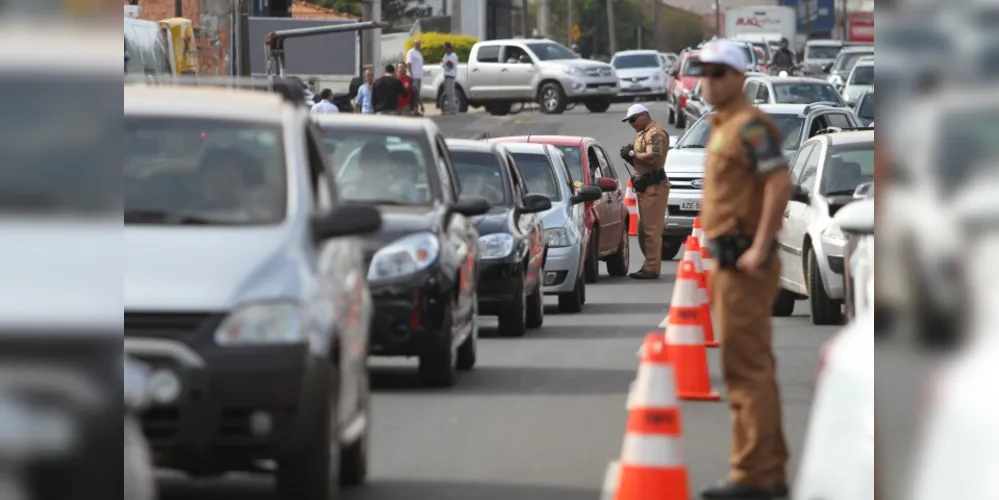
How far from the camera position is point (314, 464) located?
6570mm

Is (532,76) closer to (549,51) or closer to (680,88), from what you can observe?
(549,51)

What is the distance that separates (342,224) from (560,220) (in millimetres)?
11351

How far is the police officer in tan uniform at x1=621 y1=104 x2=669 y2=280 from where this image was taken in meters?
20.5

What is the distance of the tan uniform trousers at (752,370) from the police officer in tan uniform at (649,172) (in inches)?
509

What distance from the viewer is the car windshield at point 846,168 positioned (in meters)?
15.3

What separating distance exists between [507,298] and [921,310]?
11660 millimetres

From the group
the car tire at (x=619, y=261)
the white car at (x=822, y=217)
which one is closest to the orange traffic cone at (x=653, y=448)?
the white car at (x=822, y=217)

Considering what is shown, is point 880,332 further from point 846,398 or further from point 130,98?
point 130,98

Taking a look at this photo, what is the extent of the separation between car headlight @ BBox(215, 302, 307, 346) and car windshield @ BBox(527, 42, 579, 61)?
4290 centimetres

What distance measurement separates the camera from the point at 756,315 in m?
7.43

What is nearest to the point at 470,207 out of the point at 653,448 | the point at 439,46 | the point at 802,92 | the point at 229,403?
the point at 653,448

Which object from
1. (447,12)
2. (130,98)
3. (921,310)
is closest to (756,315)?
(130,98)

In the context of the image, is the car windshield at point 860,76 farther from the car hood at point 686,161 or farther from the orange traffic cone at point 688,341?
the orange traffic cone at point 688,341

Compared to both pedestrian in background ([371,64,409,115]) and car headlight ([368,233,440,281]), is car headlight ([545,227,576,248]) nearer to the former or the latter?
car headlight ([368,233,440,281])
